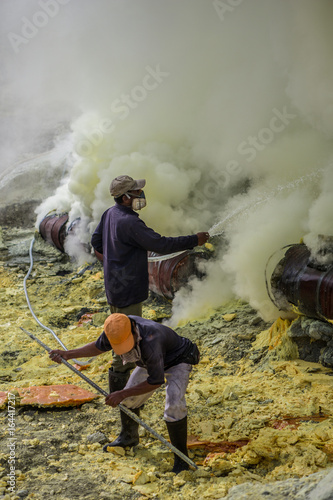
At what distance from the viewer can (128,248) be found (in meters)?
3.64

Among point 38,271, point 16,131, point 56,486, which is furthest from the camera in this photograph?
point 16,131

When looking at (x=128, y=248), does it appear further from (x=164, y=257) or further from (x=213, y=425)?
(x=164, y=257)

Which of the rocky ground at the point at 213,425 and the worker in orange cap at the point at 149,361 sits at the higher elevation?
the worker in orange cap at the point at 149,361

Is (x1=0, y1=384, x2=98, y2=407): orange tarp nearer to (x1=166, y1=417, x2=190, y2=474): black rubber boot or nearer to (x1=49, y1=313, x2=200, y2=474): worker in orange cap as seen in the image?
(x1=49, y1=313, x2=200, y2=474): worker in orange cap

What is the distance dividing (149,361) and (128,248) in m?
1.16

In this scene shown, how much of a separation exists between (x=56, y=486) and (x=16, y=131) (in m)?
19.6

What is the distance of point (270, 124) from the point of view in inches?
297

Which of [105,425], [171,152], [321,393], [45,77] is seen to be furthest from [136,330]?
[45,77]

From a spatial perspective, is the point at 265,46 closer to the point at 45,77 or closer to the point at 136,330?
the point at 136,330

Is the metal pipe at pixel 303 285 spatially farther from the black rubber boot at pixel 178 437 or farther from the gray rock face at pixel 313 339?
the black rubber boot at pixel 178 437

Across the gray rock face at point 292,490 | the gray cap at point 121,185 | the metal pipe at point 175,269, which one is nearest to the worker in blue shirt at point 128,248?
the gray cap at point 121,185

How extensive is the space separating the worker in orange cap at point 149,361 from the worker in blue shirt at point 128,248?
1.73ft

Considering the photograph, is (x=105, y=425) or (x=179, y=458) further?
(x=105, y=425)

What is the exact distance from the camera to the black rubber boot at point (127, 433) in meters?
3.31
